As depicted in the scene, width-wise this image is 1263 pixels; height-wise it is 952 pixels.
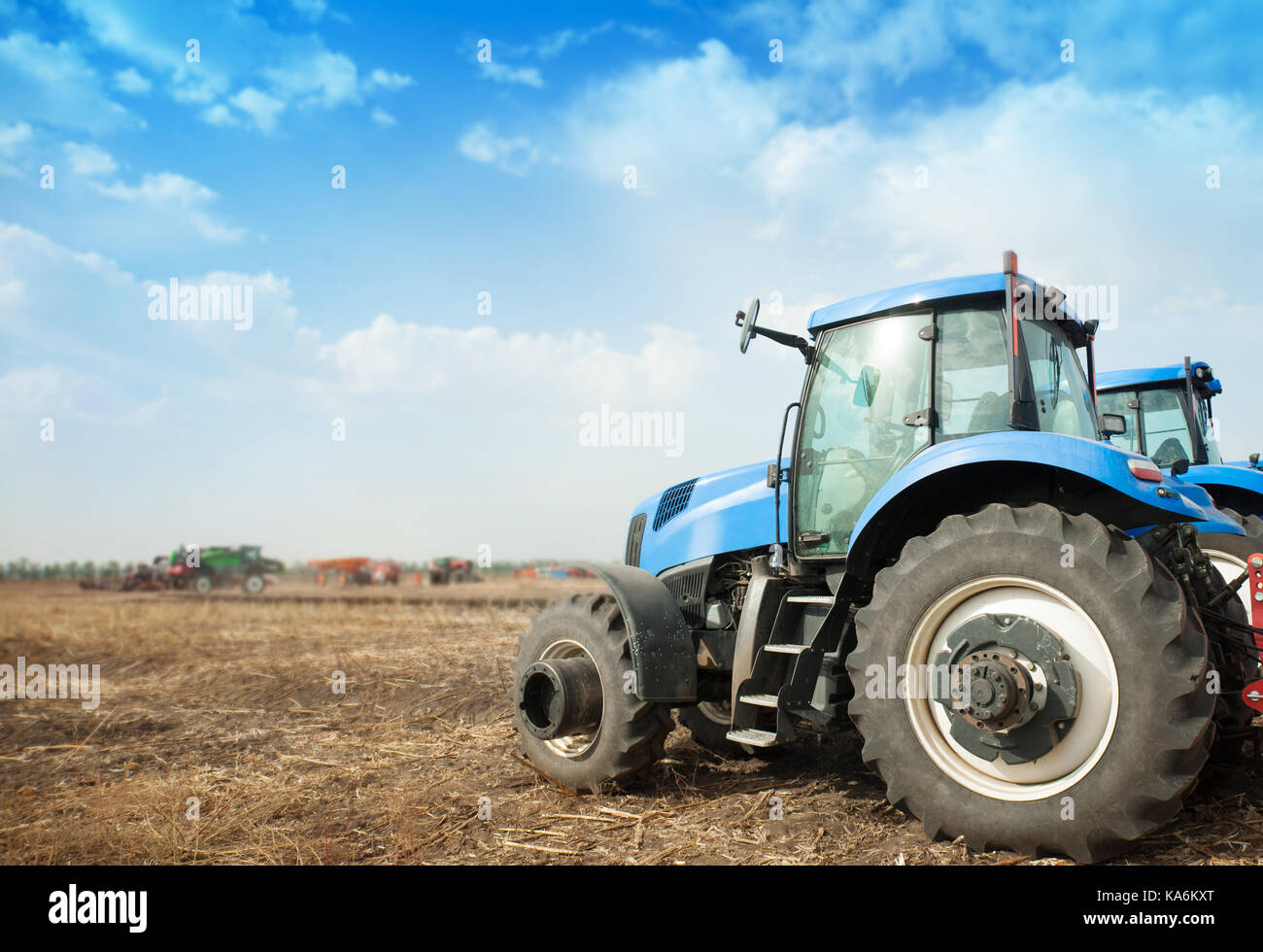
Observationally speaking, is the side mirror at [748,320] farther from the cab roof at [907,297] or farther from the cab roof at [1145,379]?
the cab roof at [1145,379]

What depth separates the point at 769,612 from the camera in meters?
4.86

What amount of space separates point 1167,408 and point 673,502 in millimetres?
5594

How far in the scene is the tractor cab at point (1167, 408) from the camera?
8.17m

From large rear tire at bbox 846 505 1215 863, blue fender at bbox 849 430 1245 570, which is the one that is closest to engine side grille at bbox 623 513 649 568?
blue fender at bbox 849 430 1245 570

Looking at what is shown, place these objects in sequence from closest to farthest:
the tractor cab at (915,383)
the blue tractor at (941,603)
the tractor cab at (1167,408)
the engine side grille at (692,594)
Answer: the blue tractor at (941,603), the tractor cab at (915,383), the engine side grille at (692,594), the tractor cab at (1167,408)

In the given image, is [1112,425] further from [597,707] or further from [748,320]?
[597,707]

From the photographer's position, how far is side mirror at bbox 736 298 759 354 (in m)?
4.88

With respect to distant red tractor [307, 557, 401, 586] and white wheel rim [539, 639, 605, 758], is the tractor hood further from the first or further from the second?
distant red tractor [307, 557, 401, 586]

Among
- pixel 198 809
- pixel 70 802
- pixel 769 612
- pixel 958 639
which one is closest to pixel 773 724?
pixel 769 612

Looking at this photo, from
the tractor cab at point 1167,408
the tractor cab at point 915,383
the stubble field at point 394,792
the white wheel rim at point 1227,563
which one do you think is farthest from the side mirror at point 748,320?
the tractor cab at point 1167,408

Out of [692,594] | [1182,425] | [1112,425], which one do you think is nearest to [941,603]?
[1112,425]

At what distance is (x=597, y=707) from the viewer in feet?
16.7

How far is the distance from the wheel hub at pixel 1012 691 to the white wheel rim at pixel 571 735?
7.18 ft

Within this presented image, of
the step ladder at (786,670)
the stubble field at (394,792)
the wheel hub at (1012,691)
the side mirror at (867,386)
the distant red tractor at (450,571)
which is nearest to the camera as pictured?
the wheel hub at (1012,691)
